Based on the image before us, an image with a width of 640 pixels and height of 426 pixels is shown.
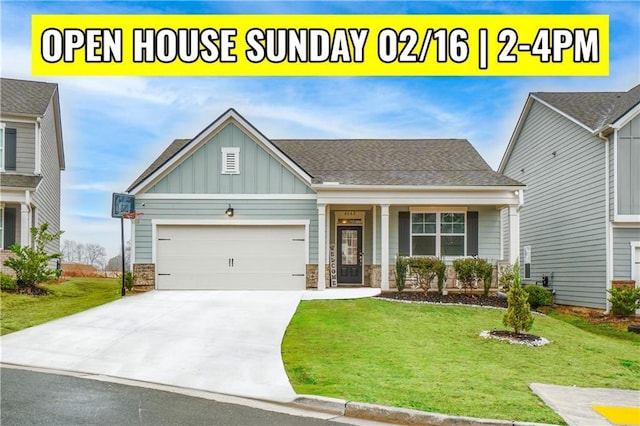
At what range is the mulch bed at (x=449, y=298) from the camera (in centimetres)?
1781

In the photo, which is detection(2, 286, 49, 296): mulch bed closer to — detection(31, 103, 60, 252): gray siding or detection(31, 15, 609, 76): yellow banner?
detection(31, 103, 60, 252): gray siding

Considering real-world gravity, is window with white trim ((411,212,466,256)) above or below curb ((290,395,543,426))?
above

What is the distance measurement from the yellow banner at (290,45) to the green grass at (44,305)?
5.50 meters

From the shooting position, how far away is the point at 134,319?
14211 millimetres

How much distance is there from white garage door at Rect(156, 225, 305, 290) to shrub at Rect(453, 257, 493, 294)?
4.84 m

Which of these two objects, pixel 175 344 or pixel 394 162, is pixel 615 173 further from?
pixel 175 344

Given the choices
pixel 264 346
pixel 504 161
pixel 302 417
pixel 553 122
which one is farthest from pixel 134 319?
pixel 504 161

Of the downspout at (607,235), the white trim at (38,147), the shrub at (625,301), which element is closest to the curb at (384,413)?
the shrub at (625,301)

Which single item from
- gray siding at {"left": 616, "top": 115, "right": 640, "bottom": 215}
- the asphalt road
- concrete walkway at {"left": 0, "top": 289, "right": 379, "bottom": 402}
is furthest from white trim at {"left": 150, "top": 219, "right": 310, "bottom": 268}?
the asphalt road

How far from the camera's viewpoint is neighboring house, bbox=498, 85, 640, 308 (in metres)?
19.0

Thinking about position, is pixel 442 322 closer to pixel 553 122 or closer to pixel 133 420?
pixel 133 420

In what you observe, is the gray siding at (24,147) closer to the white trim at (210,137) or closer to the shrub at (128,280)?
the white trim at (210,137)

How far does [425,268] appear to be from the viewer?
730 inches

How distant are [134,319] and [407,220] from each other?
32.7 feet
